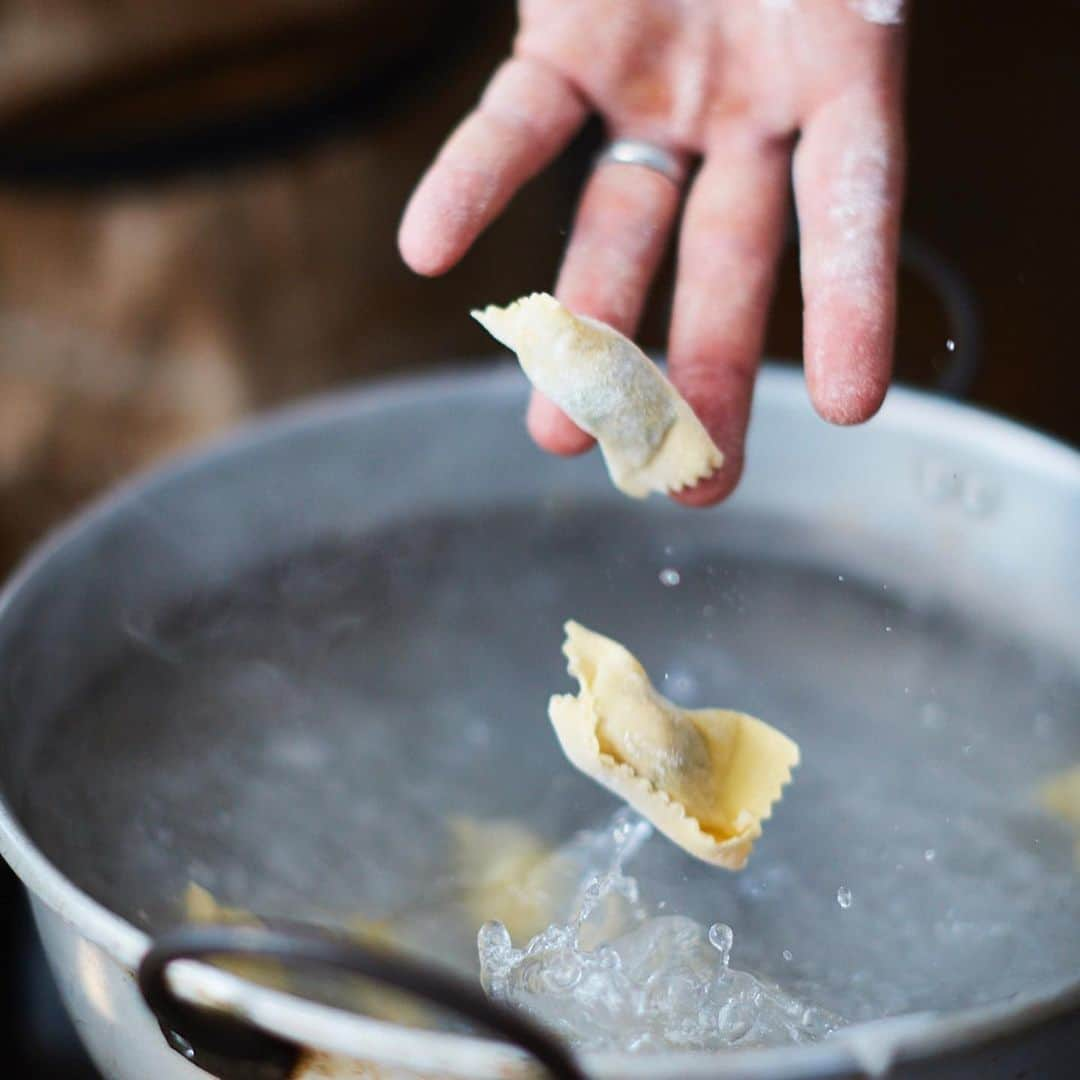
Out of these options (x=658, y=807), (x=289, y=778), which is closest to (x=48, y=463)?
(x=289, y=778)

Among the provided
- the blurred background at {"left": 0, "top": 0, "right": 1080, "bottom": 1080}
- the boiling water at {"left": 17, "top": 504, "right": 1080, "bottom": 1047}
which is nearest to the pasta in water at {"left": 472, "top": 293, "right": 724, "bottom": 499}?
the boiling water at {"left": 17, "top": 504, "right": 1080, "bottom": 1047}

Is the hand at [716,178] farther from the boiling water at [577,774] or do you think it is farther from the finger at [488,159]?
the boiling water at [577,774]

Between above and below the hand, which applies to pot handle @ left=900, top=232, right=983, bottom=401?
below

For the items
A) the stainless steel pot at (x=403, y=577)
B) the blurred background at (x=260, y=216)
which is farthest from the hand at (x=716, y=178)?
the blurred background at (x=260, y=216)

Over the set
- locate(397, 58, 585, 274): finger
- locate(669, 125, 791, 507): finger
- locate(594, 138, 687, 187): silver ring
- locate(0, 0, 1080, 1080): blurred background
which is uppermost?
locate(397, 58, 585, 274): finger

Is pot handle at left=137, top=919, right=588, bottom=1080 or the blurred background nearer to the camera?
pot handle at left=137, top=919, right=588, bottom=1080

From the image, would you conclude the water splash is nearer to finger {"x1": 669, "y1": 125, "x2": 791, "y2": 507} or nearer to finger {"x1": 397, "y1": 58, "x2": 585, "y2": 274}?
finger {"x1": 669, "y1": 125, "x2": 791, "y2": 507}

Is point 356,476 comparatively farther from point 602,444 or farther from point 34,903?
point 34,903
